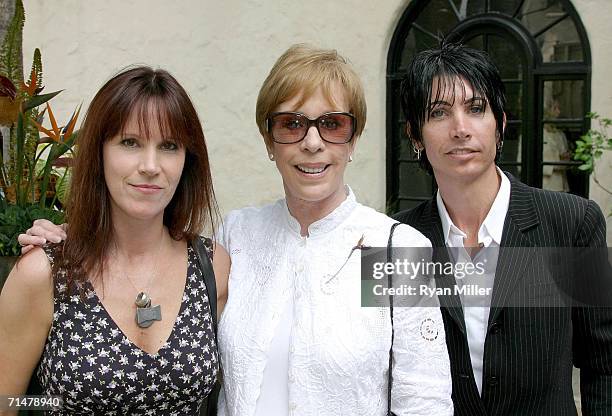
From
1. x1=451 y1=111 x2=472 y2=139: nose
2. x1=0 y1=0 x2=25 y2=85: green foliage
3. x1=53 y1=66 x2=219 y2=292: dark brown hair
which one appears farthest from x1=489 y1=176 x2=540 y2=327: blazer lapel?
x1=0 y1=0 x2=25 y2=85: green foliage

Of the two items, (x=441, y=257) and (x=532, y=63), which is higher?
(x=532, y=63)

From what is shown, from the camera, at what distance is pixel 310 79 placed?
238cm

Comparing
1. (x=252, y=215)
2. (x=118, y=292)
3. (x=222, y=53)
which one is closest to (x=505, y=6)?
(x=222, y=53)

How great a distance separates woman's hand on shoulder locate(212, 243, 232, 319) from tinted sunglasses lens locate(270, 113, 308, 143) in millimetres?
411

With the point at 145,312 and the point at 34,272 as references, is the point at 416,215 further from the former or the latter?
the point at 34,272

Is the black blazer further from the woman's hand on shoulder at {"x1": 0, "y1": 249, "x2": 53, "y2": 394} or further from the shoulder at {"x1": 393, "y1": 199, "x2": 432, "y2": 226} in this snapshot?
the woman's hand on shoulder at {"x1": 0, "y1": 249, "x2": 53, "y2": 394}

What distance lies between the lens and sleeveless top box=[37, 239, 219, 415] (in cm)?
224

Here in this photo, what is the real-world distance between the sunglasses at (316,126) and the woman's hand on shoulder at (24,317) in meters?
0.74

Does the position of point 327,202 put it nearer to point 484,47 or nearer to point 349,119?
point 349,119

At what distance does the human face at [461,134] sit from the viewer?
8.49ft

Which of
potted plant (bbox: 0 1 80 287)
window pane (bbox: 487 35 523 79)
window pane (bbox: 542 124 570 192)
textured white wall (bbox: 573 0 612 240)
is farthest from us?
window pane (bbox: 487 35 523 79)

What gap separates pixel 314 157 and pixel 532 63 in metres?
3.78

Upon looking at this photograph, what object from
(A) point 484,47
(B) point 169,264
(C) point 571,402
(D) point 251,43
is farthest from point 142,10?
(C) point 571,402

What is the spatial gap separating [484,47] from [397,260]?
3.96 m
